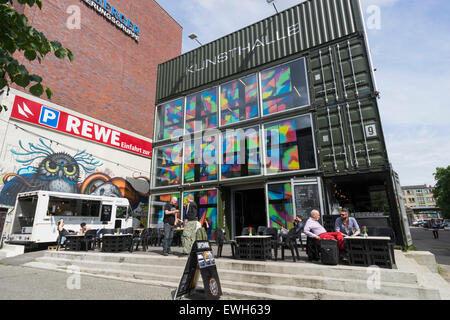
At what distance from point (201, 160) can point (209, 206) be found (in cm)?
247

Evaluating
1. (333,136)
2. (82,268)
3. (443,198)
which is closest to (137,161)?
(82,268)

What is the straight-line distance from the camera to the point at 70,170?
56.9 ft

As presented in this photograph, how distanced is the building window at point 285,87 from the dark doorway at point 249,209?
14.1 feet

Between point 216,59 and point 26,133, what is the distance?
12.3 m

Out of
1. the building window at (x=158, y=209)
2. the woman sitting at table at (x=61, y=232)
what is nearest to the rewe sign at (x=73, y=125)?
the woman sitting at table at (x=61, y=232)

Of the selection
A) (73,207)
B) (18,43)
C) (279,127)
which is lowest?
(73,207)

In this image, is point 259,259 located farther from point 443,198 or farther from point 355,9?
point 443,198

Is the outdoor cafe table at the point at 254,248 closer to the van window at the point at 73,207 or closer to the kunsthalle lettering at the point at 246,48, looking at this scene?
the kunsthalle lettering at the point at 246,48

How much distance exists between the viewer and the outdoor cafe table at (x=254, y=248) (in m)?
5.88

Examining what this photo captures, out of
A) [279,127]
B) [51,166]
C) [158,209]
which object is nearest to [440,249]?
[279,127]

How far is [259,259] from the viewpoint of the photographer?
5.91 m

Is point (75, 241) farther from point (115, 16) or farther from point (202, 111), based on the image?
point (115, 16)

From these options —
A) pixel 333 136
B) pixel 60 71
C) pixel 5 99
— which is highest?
pixel 60 71

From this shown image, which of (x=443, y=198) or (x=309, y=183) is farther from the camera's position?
(x=443, y=198)
